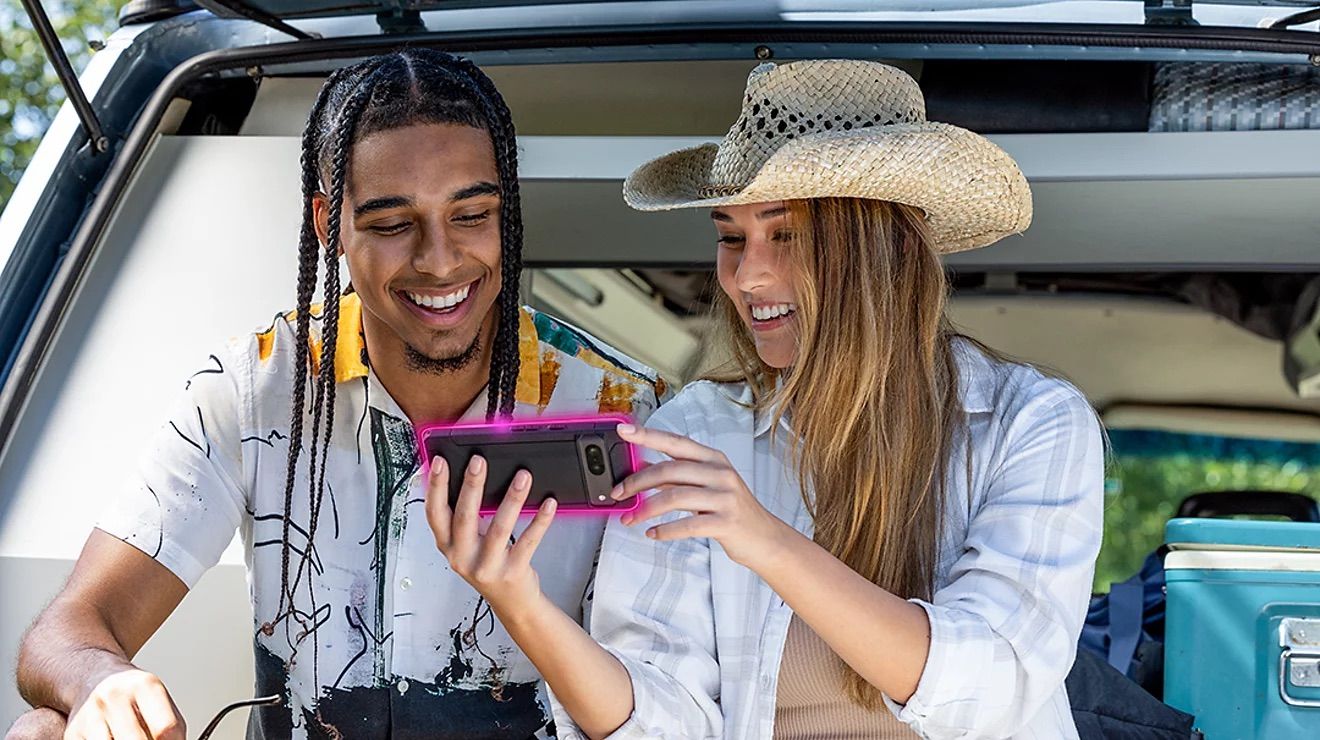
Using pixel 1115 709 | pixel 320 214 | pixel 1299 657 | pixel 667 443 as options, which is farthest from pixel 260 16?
pixel 1299 657

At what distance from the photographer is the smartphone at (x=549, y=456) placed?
164cm

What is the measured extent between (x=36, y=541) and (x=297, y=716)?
1.49 feet

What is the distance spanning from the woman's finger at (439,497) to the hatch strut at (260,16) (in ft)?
3.46

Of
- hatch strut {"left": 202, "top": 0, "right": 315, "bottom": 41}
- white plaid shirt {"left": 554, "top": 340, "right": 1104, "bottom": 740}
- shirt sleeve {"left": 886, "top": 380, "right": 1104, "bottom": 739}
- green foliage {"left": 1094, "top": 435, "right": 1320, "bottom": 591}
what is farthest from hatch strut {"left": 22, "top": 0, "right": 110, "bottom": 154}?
green foliage {"left": 1094, "top": 435, "right": 1320, "bottom": 591}

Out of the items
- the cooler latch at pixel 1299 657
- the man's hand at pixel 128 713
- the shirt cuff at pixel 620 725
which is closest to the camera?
the man's hand at pixel 128 713

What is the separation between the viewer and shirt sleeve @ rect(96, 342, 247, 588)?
212 cm

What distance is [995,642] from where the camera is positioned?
179 cm

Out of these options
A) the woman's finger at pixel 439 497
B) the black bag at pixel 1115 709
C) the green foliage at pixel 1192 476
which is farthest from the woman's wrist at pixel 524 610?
the green foliage at pixel 1192 476

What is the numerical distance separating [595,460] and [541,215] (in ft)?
3.38

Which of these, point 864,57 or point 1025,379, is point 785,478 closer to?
point 1025,379

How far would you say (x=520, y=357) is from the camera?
2.26 m

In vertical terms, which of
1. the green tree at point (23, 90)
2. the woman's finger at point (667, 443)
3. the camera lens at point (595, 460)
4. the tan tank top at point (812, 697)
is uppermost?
the green tree at point (23, 90)

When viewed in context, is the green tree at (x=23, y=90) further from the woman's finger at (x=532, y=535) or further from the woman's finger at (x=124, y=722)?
the woman's finger at (x=532, y=535)

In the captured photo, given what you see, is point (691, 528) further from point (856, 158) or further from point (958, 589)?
point (856, 158)
